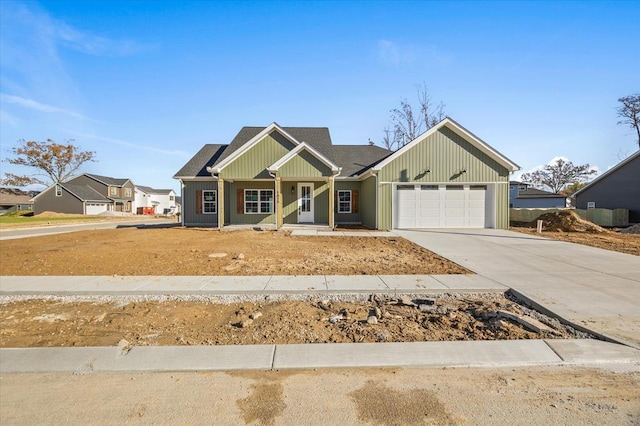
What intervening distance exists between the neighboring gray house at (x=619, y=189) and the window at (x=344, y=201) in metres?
21.3

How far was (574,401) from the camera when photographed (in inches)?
114

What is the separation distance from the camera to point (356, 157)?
21469 millimetres

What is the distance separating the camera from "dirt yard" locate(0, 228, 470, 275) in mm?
7598

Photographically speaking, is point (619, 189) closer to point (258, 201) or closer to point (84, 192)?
point (258, 201)

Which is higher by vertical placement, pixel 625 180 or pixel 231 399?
pixel 625 180

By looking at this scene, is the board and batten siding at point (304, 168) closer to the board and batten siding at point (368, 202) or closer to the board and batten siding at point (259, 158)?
the board and batten siding at point (259, 158)

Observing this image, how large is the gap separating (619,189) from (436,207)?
18.3 m

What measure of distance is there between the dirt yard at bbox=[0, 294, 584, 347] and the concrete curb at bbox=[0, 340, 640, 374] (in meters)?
0.25

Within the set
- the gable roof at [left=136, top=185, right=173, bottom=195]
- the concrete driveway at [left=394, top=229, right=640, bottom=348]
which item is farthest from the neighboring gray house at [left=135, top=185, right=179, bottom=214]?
the concrete driveway at [left=394, top=229, right=640, bottom=348]

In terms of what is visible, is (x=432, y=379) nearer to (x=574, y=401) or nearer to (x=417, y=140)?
(x=574, y=401)

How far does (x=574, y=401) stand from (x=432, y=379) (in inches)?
47.6

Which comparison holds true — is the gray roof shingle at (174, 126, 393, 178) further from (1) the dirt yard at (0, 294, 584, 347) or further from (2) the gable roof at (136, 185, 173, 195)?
(2) the gable roof at (136, 185, 173, 195)

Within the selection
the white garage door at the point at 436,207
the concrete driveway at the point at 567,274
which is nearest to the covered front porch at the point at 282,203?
the white garage door at the point at 436,207

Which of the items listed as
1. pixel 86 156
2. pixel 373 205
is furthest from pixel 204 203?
pixel 86 156
